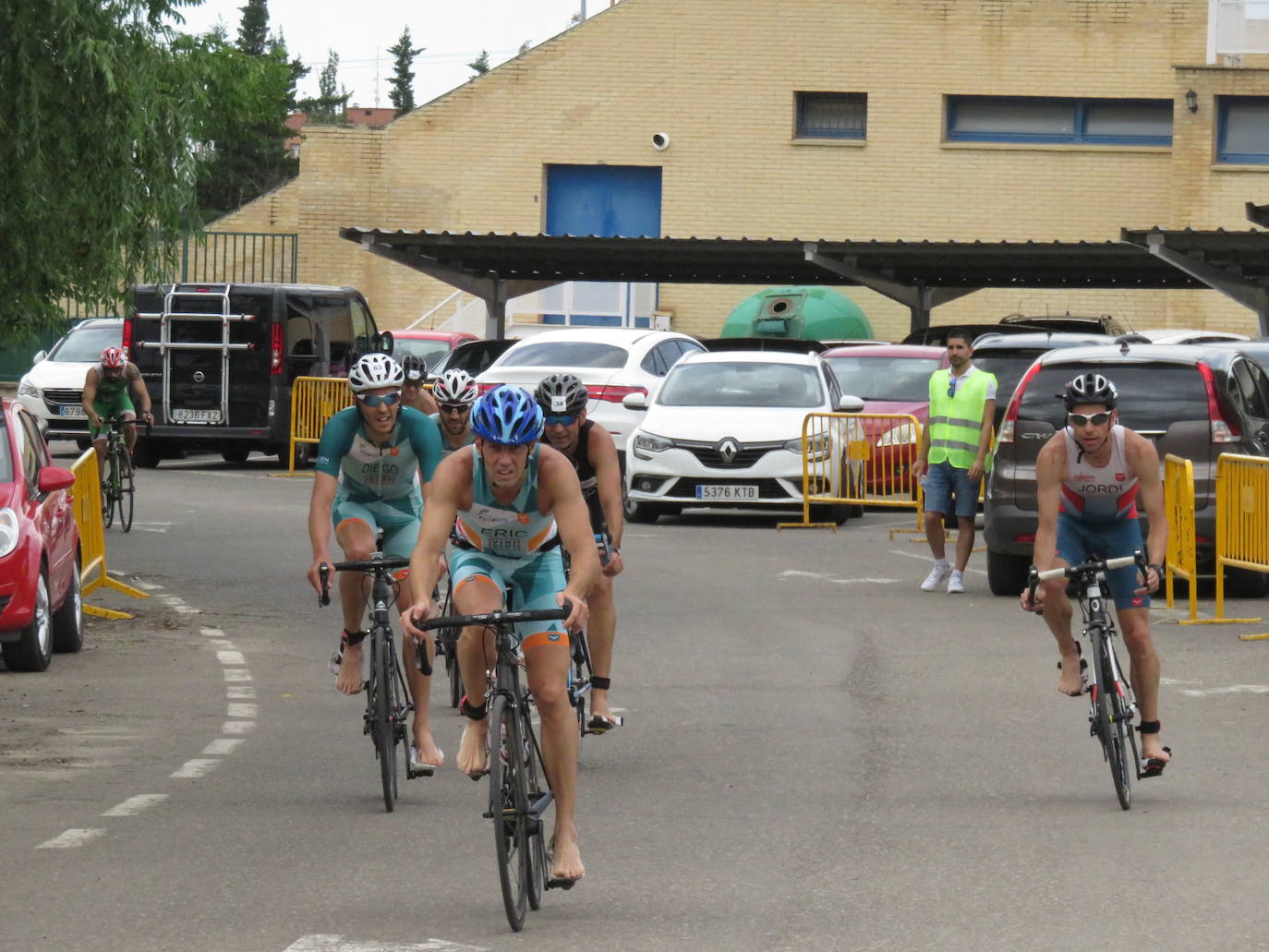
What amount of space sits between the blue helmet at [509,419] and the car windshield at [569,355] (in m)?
18.6

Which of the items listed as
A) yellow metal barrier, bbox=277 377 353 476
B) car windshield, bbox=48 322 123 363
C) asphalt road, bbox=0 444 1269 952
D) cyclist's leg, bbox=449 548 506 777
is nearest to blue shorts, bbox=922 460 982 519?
asphalt road, bbox=0 444 1269 952

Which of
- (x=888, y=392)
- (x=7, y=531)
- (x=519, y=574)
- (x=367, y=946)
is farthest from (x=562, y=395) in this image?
(x=888, y=392)

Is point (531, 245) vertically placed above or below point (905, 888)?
above

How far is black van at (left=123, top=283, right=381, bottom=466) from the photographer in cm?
2972

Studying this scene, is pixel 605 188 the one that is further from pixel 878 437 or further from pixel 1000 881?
pixel 1000 881

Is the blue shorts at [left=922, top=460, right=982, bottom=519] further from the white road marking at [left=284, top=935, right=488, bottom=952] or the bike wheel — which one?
the white road marking at [left=284, top=935, right=488, bottom=952]

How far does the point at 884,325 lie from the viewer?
4856 cm

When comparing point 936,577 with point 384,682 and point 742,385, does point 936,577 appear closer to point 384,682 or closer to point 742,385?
point 742,385

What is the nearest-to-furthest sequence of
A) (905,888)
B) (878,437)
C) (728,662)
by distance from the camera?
(905,888) → (728,662) → (878,437)

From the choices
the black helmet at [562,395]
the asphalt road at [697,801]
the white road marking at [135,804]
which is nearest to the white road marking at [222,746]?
the asphalt road at [697,801]

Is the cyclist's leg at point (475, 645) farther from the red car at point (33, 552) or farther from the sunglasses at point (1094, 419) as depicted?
the red car at point (33, 552)

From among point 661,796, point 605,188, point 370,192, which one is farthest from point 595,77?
point 661,796

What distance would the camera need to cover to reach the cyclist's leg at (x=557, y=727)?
7250 millimetres

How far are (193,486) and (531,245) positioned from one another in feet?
22.1
